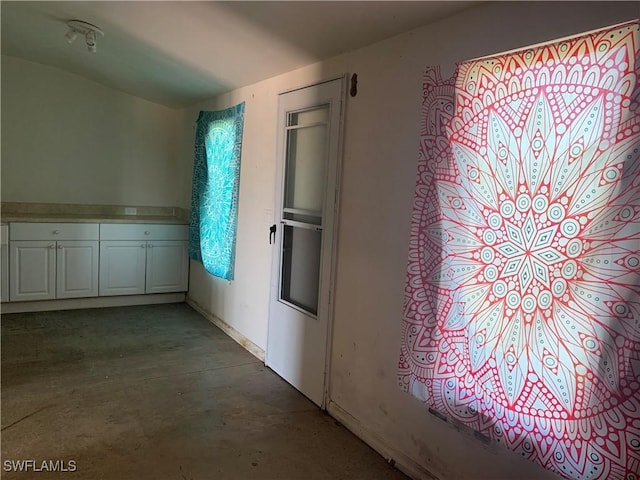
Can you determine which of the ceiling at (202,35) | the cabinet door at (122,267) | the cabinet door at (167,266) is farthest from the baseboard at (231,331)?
the ceiling at (202,35)

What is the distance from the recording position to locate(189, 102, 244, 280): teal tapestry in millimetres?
4043

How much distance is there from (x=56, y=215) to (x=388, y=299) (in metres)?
3.96

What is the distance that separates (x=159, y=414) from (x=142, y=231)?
8.60 ft

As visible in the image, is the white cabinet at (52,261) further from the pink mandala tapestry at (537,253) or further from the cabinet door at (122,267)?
the pink mandala tapestry at (537,253)

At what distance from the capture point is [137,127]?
211 inches

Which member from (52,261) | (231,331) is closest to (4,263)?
(52,261)

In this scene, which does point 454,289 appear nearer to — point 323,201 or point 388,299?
point 388,299

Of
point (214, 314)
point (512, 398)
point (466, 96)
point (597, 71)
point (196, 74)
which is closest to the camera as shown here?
point (597, 71)

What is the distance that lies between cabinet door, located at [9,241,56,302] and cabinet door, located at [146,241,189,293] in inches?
35.5

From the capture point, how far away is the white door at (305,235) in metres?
2.88

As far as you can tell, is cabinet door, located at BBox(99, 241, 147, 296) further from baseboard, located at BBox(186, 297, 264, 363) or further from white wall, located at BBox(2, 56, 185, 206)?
white wall, located at BBox(2, 56, 185, 206)

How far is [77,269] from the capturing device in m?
4.66

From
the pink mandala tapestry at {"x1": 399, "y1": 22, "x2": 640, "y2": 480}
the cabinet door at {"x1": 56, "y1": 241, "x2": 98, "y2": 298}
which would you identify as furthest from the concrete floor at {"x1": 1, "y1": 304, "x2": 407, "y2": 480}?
the pink mandala tapestry at {"x1": 399, "y1": 22, "x2": 640, "y2": 480}

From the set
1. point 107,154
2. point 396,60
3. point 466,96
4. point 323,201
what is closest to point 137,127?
point 107,154
